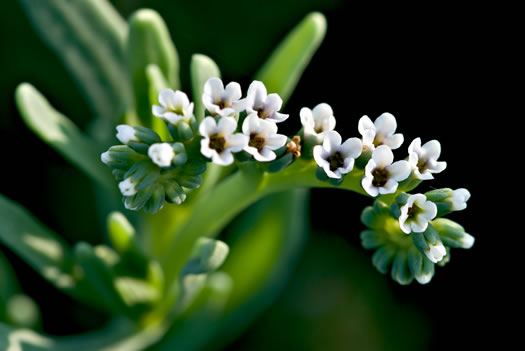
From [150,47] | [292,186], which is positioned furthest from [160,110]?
[150,47]

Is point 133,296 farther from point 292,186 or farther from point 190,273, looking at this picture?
point 292,186

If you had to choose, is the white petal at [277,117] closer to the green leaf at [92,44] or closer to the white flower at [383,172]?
the white flower at [383,172]

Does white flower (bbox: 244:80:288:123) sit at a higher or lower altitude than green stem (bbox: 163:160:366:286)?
higher

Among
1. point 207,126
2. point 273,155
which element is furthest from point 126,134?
point 273,155

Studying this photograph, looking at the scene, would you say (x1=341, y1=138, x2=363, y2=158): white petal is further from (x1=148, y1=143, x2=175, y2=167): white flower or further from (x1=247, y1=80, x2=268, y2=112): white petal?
(x1=148, y1=143, x2=175, y2=167): white flower

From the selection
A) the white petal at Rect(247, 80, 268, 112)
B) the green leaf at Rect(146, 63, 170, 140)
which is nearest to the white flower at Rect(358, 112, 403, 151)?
the white petal at Rect(247, 80, 268, 112)

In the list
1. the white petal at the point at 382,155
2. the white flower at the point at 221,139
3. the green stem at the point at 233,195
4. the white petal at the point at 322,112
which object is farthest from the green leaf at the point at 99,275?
the white petal at the point at 382,155
